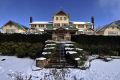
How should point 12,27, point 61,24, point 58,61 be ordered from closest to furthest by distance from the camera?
point 58,61 → point 12,27 → point 61,24

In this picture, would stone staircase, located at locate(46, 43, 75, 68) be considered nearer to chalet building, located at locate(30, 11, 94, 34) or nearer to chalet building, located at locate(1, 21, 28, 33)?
chalet building, located at locate(30, 11, 94, 34)

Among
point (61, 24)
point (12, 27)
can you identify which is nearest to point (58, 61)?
point (12, 27)

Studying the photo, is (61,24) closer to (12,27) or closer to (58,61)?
(12,27)

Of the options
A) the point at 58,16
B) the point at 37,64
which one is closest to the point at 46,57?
the point at 37,64

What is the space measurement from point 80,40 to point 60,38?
5384 mm

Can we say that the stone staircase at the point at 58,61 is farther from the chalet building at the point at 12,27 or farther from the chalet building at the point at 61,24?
the chalet building at the point at 12,27

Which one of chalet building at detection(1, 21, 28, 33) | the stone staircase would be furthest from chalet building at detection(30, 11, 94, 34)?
the stone staircase

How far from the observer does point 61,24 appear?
57.7 m

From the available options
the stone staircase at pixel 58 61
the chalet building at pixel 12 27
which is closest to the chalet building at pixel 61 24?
the chalet building at pixel 12 27

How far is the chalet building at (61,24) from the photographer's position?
2255 inches

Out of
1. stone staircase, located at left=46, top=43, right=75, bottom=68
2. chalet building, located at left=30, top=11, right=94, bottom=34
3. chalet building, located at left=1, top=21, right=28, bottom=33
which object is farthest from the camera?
chalet building, located at left=30, top=11, right=94, bottom=34

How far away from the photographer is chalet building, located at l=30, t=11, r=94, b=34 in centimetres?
5728

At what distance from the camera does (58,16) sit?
57.5 m

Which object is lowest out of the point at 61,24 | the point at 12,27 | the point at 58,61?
the point at 58,61
